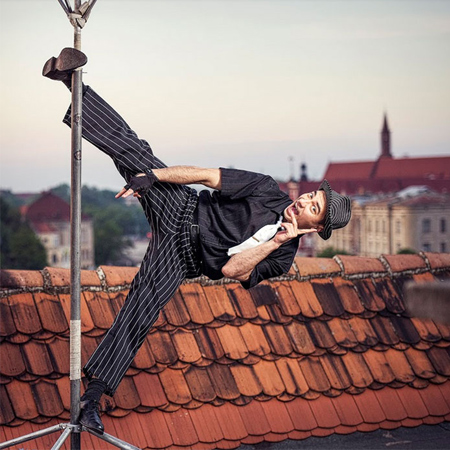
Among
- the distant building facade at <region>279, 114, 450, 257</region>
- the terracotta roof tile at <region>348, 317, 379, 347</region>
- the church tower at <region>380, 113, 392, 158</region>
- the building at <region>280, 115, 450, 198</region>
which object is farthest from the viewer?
the church tower at <region>380, 113, 392, 158</region>

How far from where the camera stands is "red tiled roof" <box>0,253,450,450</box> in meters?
1.98

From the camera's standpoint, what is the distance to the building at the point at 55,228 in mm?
59759

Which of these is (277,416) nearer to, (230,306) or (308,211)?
(230,306)

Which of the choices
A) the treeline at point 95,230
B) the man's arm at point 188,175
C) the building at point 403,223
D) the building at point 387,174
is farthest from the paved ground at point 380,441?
the building at point 387,174

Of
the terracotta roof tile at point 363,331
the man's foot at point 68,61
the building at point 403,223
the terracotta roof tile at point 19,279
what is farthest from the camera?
the building at point 403,223

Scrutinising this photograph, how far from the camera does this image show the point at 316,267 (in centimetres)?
237

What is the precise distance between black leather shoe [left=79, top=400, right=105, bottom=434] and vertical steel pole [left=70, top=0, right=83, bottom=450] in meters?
0.02

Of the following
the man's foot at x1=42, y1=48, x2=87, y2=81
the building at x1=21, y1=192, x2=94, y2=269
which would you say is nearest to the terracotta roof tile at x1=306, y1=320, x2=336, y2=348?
the man's foot at x1=42, y1=48, x2=87, y2=81

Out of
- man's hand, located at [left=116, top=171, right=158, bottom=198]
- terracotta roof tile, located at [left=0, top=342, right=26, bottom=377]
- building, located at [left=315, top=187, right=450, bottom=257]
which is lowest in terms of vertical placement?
terracotta roof tile, located at [left=0, top=342, right=26, bottom=377]

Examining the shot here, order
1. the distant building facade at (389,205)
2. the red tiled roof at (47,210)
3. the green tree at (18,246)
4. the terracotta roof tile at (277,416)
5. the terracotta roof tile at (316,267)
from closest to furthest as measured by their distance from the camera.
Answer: the terracotta roof tile at (277,416), the terracotta roof tile at (316,267), the green tree at (18,246), the distant building facade at (389,205), the red tiled roof at (47,210)

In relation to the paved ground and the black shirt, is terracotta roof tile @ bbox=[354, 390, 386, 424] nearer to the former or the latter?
the paved ground

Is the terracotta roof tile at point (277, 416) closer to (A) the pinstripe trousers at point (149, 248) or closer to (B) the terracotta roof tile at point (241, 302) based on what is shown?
(B) the terracotta roof tile at point (241, 302)

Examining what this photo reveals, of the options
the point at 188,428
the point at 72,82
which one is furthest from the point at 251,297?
the point at 72,82

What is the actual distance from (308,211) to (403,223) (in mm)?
56998
